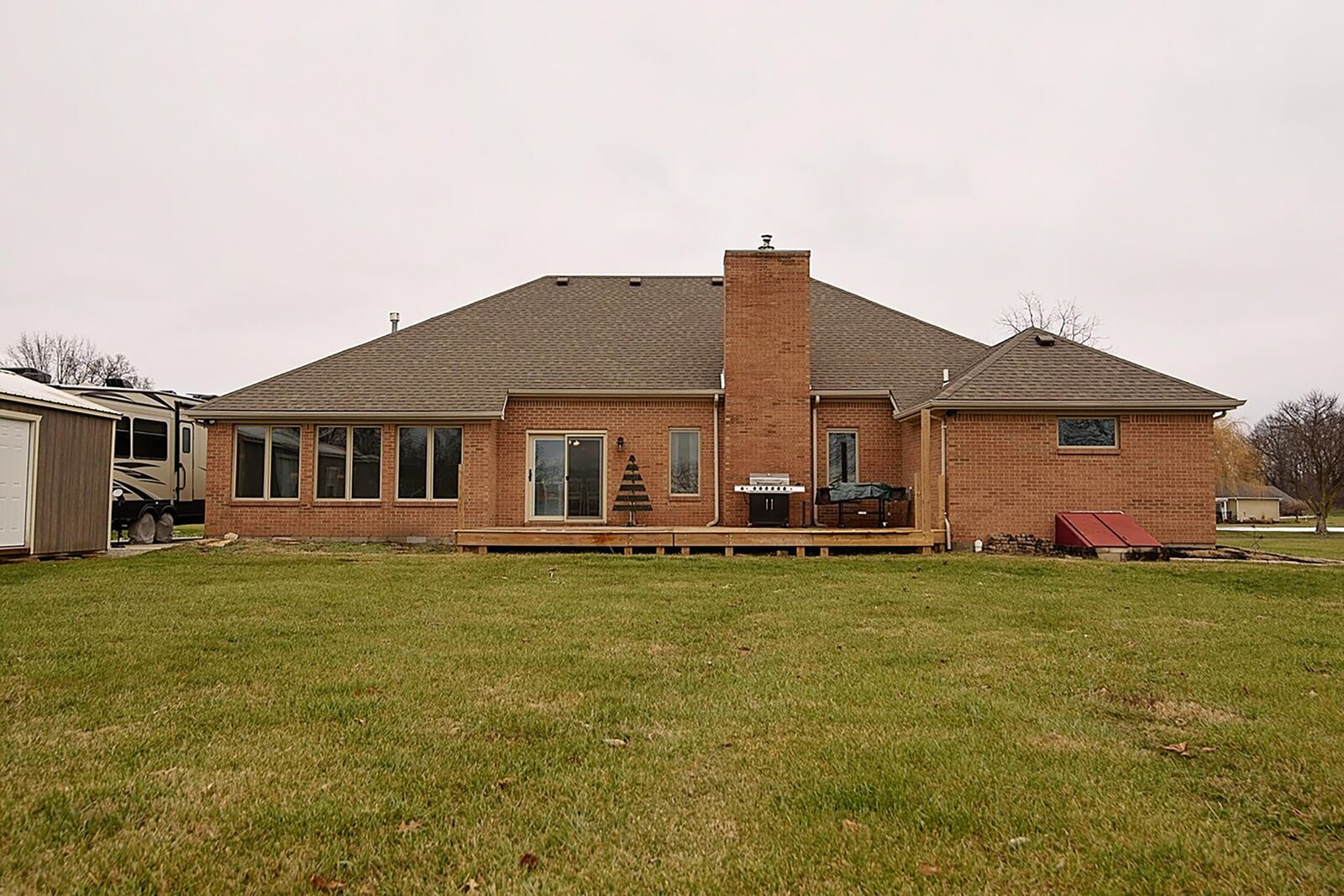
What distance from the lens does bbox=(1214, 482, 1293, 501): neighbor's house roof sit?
55062mm

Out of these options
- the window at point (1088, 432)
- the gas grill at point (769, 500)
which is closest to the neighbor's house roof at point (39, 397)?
the gas grill at point (769, 500)

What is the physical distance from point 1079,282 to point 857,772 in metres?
35.9

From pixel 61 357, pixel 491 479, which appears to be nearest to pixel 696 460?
pixel 491 479

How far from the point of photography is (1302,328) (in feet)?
128

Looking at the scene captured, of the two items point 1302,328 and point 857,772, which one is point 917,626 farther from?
point 1302,328

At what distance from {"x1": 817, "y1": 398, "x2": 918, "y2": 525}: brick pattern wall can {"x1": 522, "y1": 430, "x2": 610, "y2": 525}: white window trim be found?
167 inches

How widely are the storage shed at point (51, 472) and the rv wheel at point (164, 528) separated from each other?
4.91m

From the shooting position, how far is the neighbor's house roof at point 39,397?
39.9 ft

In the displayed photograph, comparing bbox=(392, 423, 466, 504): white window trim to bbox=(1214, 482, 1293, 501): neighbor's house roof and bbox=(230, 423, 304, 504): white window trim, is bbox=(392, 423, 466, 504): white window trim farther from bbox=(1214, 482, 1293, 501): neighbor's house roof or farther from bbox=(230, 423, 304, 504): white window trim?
bbox=(1214, 482, 1293, 501): neighbor's house roof

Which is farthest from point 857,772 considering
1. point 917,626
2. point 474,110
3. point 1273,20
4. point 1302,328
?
point 1302,328

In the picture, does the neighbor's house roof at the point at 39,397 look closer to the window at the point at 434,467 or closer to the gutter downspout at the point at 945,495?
the window at the point at 434,467

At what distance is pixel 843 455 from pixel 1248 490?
52.9 m

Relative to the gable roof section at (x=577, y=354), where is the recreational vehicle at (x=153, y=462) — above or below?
below

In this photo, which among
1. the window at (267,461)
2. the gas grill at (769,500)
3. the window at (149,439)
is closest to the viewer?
the gas grill at (769,500)
